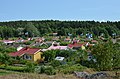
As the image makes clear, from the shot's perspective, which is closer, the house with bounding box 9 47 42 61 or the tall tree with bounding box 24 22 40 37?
the house with bounding box 9 47 42 61

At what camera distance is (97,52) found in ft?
61.9

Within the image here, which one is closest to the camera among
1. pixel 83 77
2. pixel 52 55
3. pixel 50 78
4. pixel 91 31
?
pixel 50 78

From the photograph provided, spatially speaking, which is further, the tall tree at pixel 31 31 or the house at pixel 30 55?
the tall tree at pixel 31 31

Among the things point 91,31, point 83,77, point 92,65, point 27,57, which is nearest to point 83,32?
point 91,31

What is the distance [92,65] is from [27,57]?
16.7 m

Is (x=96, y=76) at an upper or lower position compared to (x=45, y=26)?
lower

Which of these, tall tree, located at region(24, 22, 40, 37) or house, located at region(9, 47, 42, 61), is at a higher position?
tall tree, located at region(24, 22, 40, 37)

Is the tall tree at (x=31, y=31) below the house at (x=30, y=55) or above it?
above

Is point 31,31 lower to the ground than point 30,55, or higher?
higher

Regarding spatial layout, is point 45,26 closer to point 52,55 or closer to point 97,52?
point 52,55

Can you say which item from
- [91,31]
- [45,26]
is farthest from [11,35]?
[91,31]

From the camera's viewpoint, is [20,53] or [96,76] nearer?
[96,76]

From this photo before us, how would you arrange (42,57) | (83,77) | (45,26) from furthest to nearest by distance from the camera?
(45,26) < (42,57) < (83,77)

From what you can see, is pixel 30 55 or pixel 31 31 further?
pixel 31 31
